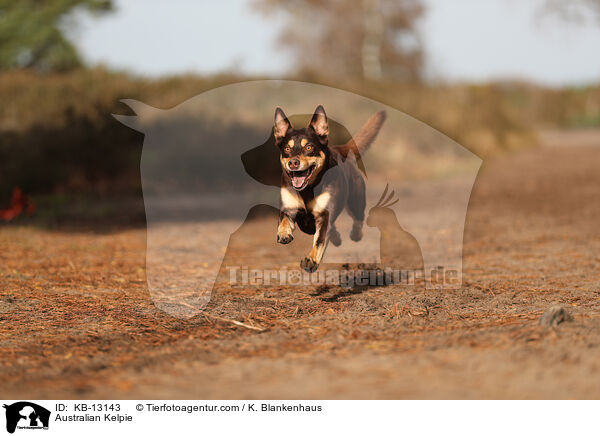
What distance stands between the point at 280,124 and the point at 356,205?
1.43 m

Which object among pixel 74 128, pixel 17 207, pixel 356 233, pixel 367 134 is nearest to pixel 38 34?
pixel 74 128

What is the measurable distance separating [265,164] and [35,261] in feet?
27.3

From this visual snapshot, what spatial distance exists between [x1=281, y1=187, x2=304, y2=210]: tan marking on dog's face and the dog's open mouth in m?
0.21

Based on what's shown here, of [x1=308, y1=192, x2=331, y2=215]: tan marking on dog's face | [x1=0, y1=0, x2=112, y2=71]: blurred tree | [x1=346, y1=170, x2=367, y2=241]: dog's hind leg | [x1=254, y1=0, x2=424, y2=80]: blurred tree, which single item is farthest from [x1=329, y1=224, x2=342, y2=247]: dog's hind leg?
[x1=254, y1=0, x2=424, y2=80]: blurred tree

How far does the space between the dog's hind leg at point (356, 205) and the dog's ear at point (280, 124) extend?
1.18 metres

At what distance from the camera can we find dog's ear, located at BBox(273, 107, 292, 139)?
4445 millimetres

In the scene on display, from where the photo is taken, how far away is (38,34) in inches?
838

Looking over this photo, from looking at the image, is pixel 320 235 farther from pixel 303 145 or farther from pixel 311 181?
pixel 303 145

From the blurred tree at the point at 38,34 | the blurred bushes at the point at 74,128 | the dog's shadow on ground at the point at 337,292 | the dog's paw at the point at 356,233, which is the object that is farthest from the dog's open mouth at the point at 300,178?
the blurred tree at the point at 38,34

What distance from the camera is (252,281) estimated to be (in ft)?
22.1

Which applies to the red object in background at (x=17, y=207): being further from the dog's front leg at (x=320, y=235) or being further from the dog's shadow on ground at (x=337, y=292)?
the dog's front leg at (x=320, y=235)

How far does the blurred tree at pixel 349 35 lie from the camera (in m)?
36.9
